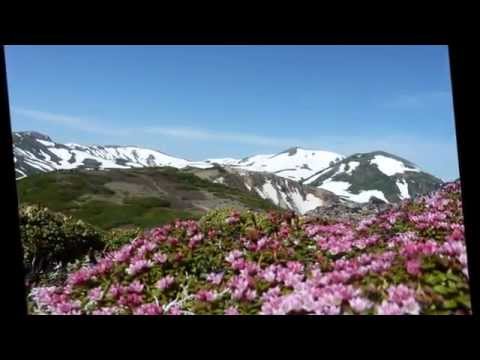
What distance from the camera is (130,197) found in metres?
5.66

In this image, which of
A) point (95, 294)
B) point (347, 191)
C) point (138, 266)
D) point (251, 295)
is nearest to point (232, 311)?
point (251, 295)

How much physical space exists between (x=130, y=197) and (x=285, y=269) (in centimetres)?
306

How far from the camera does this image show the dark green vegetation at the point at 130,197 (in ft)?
14.8

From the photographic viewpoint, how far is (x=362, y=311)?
8.44 feet

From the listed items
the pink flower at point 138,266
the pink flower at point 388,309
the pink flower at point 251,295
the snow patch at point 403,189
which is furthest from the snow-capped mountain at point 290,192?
the pink flower at point 388,309

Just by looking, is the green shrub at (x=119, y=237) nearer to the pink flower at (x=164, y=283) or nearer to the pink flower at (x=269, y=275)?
the pink flower at (x=164, y=283)

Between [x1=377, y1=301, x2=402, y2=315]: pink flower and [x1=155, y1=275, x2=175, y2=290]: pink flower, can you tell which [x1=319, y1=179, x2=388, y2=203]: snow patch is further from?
[x1=155, y1=275, x2=175, y2=290]: pink flower

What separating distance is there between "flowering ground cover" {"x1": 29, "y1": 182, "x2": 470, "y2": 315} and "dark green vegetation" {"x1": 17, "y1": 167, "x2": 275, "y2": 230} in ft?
2.08
